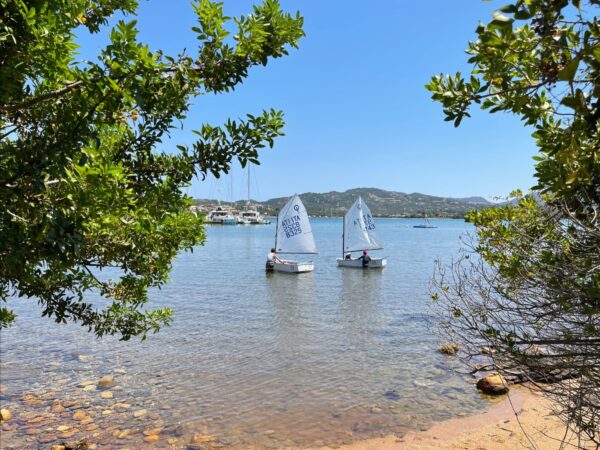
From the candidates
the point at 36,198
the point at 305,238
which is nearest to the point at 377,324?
the point at 36,198

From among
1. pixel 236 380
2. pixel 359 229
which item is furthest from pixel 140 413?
pixel 359 229

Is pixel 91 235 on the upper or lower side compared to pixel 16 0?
lower

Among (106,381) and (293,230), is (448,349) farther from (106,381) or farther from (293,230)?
(293,230)

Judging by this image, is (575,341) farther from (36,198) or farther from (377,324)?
(377,324)

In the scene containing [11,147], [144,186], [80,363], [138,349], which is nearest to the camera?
[11,147]

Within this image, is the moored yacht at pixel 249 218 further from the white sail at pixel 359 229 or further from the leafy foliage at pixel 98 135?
the leafy foliage at pixel 98 135

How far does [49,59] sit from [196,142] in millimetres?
1492

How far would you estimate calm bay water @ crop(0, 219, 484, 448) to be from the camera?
1008 cm

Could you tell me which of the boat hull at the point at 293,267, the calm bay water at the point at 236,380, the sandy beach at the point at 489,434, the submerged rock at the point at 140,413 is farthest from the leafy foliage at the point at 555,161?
the boat hull at the point at 293,267

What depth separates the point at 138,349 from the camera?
→ 16141mm

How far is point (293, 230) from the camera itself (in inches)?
1674

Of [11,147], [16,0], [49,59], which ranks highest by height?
[16,0]

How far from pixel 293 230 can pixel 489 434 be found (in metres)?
33.6

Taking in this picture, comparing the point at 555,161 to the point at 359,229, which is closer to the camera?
the point at 555,161
